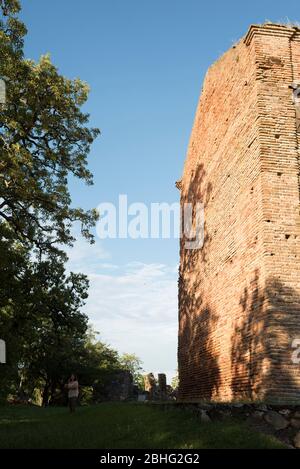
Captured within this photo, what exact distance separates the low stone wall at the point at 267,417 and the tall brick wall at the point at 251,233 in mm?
1401

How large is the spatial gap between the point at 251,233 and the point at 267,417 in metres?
5.14

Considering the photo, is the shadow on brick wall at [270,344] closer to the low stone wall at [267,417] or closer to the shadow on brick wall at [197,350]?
the low stone wall at [267,417]

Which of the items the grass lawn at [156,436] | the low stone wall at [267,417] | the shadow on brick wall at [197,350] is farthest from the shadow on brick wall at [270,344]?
the shadow on brick wall at [197,350]

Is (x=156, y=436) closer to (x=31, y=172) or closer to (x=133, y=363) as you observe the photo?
(x=31, y=172)

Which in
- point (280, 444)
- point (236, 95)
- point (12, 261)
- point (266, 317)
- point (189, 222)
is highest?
point (236, 95)

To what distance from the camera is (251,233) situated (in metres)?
12.8

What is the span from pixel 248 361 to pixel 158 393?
1723 cm

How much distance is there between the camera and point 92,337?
56.8 metres

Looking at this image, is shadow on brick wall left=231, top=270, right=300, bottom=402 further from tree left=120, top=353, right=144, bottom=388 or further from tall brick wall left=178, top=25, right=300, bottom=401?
tree left=120, top=353, right=144, bottom=388

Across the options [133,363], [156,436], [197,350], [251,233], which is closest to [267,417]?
[156,436]

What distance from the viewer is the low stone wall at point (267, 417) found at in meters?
8.72

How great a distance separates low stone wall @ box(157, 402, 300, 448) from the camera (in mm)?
8719

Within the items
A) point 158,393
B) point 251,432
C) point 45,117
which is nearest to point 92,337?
point 158,393

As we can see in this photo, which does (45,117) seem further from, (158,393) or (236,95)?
(158,393)
